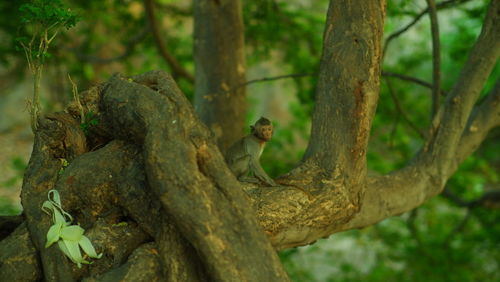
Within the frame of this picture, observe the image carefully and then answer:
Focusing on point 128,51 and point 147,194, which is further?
point 128,51

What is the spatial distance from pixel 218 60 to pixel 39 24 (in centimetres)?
281

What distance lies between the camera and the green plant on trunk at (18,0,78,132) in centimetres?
318

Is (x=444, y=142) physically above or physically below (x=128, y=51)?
below

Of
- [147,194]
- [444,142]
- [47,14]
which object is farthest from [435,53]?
[47,14]

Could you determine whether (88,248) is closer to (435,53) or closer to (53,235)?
(53,235)

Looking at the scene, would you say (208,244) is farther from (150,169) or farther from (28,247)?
(28,247)

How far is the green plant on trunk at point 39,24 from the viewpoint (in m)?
3.18

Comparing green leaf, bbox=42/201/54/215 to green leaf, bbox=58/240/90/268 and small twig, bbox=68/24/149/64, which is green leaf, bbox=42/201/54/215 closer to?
green leaf, bbox=58/240/90/268

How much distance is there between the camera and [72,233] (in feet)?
9.89

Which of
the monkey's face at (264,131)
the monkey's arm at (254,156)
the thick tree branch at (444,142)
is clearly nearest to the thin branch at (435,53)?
the thick tree branch at (444,142)

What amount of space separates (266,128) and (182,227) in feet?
6.93

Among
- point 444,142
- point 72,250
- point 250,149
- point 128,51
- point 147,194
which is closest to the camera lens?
point 72,250

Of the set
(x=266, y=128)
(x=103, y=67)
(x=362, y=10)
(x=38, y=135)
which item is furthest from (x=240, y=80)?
(x=103, y=67)

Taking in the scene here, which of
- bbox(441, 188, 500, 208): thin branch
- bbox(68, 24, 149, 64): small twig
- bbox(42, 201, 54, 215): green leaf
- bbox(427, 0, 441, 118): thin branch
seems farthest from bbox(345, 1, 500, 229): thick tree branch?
bbox(68, 24, 149, 64): small twig
